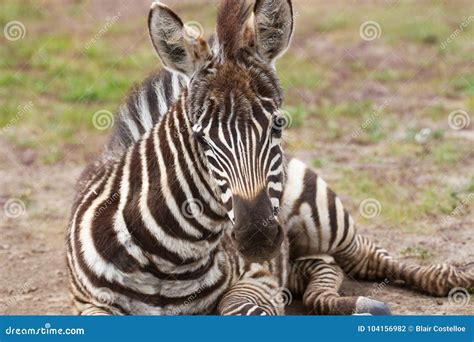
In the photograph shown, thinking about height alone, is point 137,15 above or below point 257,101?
above

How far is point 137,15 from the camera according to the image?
19.8 meters

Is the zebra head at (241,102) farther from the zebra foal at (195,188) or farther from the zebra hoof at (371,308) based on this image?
the zebra hoof at (371,308)

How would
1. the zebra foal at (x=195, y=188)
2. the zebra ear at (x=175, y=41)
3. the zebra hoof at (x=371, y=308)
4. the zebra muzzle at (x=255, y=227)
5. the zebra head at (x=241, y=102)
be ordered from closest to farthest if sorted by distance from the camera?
the zebra muzzle at (x=255, y=227), the zebra head at (x=241, y=102), the zebra foal at (x=195, y=188), the zebra ear at (x=175, y=41), the zebra hoof at (x=371, y=308)

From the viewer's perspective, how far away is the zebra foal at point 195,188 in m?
5.83

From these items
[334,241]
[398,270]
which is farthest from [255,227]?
[398,270]

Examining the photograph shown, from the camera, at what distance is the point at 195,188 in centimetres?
624

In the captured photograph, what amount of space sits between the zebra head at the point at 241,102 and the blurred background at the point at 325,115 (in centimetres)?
271

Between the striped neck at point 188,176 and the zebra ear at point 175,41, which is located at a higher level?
the zebra ear at point 175,41

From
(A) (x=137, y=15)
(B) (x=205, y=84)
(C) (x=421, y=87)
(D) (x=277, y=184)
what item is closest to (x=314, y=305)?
(D) (x=277, y=184)

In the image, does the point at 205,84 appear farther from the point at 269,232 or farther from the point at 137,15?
the point at 137,15

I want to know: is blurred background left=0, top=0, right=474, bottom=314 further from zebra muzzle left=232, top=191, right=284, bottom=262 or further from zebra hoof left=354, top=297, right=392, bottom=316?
zebra muzzle left=232, top=191, right=284, bottom=262

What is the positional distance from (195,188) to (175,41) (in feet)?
3.45

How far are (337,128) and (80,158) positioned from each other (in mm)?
4007

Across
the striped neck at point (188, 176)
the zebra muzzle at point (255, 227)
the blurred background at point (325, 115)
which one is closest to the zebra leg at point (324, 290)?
the blurred background at point (325, 115)
